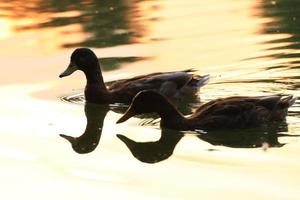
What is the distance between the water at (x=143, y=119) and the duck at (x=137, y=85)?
164 mm

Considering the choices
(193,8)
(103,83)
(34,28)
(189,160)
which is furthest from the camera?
(193,8)

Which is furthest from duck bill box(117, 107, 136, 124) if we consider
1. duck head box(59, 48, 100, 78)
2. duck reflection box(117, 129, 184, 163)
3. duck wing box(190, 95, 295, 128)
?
duck head box(59, 48, 100, 78)

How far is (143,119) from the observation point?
11.5 m

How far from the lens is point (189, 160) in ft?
31.5

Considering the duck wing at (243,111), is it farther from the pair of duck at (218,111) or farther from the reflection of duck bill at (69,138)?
the reflection of duck bill at (69,138)

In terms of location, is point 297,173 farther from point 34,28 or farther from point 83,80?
point 34,28

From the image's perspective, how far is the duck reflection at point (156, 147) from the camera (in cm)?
997

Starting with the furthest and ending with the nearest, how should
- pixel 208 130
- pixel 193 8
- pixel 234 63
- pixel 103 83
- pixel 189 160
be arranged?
pixel 193 8 → pixel 234 63 → pixel 103 83 → pixel 208 130 → pixel 189 160

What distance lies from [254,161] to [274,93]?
307 cm

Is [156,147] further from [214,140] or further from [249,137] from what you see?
[249,137]

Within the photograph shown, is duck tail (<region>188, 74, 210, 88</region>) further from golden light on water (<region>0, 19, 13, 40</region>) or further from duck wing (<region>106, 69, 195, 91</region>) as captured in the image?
golden light on water (<region>0, 19, 13, 40</region>)

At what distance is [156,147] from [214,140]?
665 mm

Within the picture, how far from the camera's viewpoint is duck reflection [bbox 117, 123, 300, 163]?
396 inches

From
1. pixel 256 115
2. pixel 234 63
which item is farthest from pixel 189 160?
pixel 234 63
